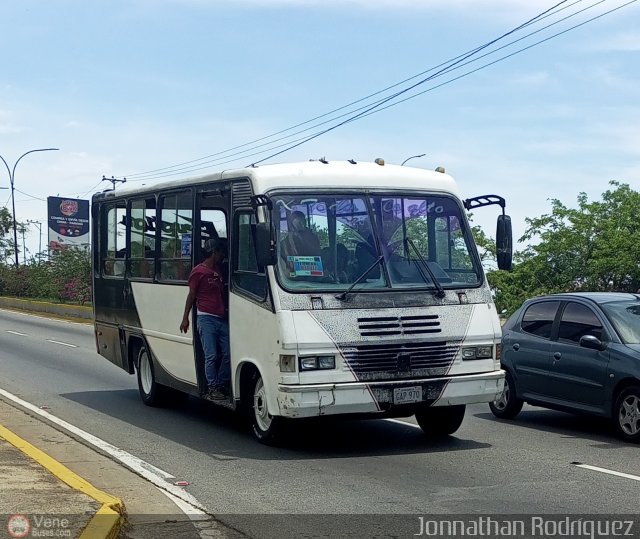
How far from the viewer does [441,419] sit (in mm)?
11641

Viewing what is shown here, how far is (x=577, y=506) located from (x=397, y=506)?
4.31 feet

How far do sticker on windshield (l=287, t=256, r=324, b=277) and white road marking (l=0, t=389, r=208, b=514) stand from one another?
7.57 ft

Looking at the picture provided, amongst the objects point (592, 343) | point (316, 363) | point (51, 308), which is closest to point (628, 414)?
point (592, 343)

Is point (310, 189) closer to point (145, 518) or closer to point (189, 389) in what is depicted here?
point (189, 389)

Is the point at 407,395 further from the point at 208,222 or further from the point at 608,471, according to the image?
the point at 208,222

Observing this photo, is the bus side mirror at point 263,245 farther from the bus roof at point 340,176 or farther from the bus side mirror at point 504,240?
the bus side mirror at point 504,240

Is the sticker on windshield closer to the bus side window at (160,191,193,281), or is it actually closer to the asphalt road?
the asphalt road

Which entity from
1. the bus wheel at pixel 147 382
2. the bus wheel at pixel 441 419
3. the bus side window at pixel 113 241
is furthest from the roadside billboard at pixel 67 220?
the bus wheel at pixel 441 419

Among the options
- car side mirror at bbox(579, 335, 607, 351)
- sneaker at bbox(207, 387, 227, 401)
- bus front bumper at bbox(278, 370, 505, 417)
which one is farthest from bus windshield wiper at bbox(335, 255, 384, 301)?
car side mirror at bbox(579, 335, 607, 351)

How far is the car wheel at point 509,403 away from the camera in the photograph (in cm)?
1308

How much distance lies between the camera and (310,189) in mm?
11031

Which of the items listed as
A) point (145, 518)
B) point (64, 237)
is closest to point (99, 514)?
point (145, 518)

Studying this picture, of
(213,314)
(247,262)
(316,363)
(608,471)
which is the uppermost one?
(247,262)

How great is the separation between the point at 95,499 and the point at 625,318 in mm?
6493
